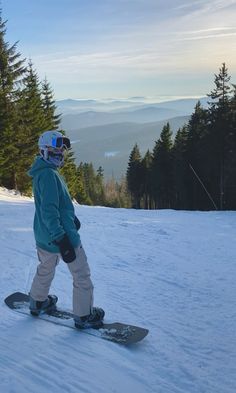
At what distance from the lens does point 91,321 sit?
16.8 feet

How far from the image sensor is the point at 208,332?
5.35 metres

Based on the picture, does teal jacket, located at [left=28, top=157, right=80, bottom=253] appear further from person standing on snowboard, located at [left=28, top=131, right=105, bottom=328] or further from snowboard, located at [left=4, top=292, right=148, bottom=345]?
snowboard, located at [left=4, top=292, right=148, bottom=345]

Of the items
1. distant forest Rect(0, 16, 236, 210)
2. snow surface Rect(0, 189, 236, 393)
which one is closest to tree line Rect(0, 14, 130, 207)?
distant forest Rect(0, 16, 236, 210)

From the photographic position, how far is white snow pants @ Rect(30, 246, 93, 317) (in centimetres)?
484

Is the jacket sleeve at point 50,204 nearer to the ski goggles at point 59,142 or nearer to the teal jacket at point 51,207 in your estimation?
the teal jacket at point 51,207

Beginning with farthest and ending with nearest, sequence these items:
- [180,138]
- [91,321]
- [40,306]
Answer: [180,138] < [40,306] < [91,321]

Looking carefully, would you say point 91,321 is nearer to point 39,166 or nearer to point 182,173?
point 39,166

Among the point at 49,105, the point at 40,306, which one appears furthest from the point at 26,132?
the point at 40,306

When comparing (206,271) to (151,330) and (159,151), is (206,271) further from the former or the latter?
(159,151)

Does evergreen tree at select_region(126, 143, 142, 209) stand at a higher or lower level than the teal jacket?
higher

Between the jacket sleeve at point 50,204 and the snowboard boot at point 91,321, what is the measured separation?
3.68 feet

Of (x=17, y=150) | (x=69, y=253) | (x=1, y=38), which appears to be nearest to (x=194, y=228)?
(x=69, y=253)

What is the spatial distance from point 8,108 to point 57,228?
2772 centimetres

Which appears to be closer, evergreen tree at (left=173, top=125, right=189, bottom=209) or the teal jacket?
the teal jacket
